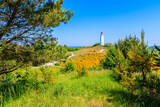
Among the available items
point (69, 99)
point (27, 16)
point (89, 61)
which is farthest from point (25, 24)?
point (89, 61)

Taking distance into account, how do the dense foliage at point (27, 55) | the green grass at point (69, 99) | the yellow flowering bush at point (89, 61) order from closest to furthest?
the green grass at point (69, 99) < the dense foliage at point (27, 55) < the yellow flowering bush at point (89, 61)

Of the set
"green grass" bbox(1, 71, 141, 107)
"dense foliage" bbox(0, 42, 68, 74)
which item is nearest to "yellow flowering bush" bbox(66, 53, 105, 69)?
"dense foliage" bbox(0, 42, 68, 74)

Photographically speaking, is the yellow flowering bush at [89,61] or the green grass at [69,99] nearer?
the green grass at [69,99]

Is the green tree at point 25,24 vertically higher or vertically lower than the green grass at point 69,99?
higher

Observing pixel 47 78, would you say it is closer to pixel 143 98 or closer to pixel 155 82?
pixel 143 98

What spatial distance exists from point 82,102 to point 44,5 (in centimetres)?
397

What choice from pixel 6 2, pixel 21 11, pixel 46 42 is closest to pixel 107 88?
pixel 46 42

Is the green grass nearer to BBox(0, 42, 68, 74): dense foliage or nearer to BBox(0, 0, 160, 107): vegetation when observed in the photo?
BBox(0, 0, 160, 107): vegetation

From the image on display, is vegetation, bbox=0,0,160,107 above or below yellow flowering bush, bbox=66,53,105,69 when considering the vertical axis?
above

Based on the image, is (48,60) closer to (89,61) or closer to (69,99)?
(69,99)

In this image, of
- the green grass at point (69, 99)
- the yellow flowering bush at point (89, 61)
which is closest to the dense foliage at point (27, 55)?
the green grass at point (69, 99)

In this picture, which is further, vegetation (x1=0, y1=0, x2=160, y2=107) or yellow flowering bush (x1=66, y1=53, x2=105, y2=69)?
yellow flowering bush (x1=66, y1=53, x2=105, y2=69)

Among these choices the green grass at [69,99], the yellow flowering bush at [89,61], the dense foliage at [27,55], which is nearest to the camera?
the green grass at [69,99]

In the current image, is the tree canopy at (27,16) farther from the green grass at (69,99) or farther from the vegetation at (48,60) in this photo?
the green grass at (69,99)
